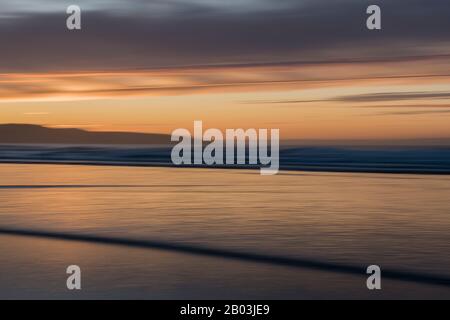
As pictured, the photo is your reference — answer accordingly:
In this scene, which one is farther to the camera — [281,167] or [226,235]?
[281,167]

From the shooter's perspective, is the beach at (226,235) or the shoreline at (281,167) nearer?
the beach at (226,235)

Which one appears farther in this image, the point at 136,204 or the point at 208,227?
the point at 136,204

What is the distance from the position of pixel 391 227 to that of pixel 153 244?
263 cm

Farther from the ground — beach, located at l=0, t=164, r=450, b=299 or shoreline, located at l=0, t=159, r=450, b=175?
shoreline, located at l=0, t=159, r=450, b=175

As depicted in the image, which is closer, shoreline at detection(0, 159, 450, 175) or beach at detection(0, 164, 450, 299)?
beach at detection(0, 164, 450, 299)

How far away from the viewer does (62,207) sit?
11.0 meters

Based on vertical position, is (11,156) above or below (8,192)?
above

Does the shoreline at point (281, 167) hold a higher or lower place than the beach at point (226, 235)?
higher

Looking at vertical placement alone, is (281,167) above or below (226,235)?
above
